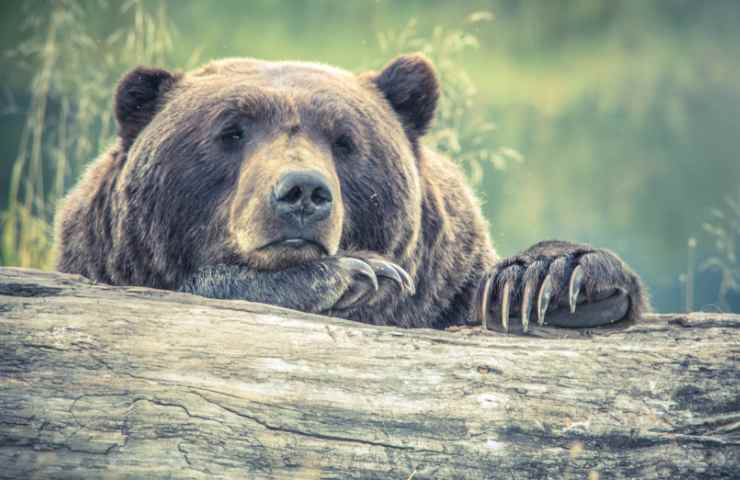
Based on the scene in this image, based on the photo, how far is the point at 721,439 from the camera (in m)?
2.66

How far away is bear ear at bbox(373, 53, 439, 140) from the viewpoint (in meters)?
4.57

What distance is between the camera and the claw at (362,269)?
3.53m

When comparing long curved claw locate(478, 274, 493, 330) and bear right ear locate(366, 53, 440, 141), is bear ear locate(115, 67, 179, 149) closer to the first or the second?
bear right ear locate(366, 53, 440, 141)

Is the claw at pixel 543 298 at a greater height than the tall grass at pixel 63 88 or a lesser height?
lesser

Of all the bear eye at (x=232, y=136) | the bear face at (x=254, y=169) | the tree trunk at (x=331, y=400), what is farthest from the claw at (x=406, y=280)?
the bear eye at (x=232, y=136)

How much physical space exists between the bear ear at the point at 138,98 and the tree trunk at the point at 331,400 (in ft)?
4.84

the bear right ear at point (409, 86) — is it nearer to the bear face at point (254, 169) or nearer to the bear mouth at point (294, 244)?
the bear face at point (254, 169)

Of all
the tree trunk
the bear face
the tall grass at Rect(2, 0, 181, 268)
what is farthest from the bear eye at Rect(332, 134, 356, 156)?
the tall grass at Rect(2, 0, 181, 268)

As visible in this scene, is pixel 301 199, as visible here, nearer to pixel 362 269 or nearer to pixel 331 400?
pixel 362 269

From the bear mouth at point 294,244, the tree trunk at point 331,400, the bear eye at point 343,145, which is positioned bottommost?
the tree trunk at point 331,400

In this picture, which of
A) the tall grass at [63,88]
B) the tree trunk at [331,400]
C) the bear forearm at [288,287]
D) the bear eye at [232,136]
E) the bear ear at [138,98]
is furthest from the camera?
the tall grass at [63,88]

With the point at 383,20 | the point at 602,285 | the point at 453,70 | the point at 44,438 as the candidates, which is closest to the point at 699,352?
the point at 602,285

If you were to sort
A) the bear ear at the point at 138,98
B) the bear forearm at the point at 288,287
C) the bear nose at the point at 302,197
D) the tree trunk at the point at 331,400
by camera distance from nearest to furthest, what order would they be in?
the tree trunk at the point at 331,400
the bear nose at the point at 302,197
the bear forearm at the point at 288,287
the bear ear at the point at 138,98

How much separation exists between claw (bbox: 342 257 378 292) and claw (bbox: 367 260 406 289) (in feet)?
0.23
